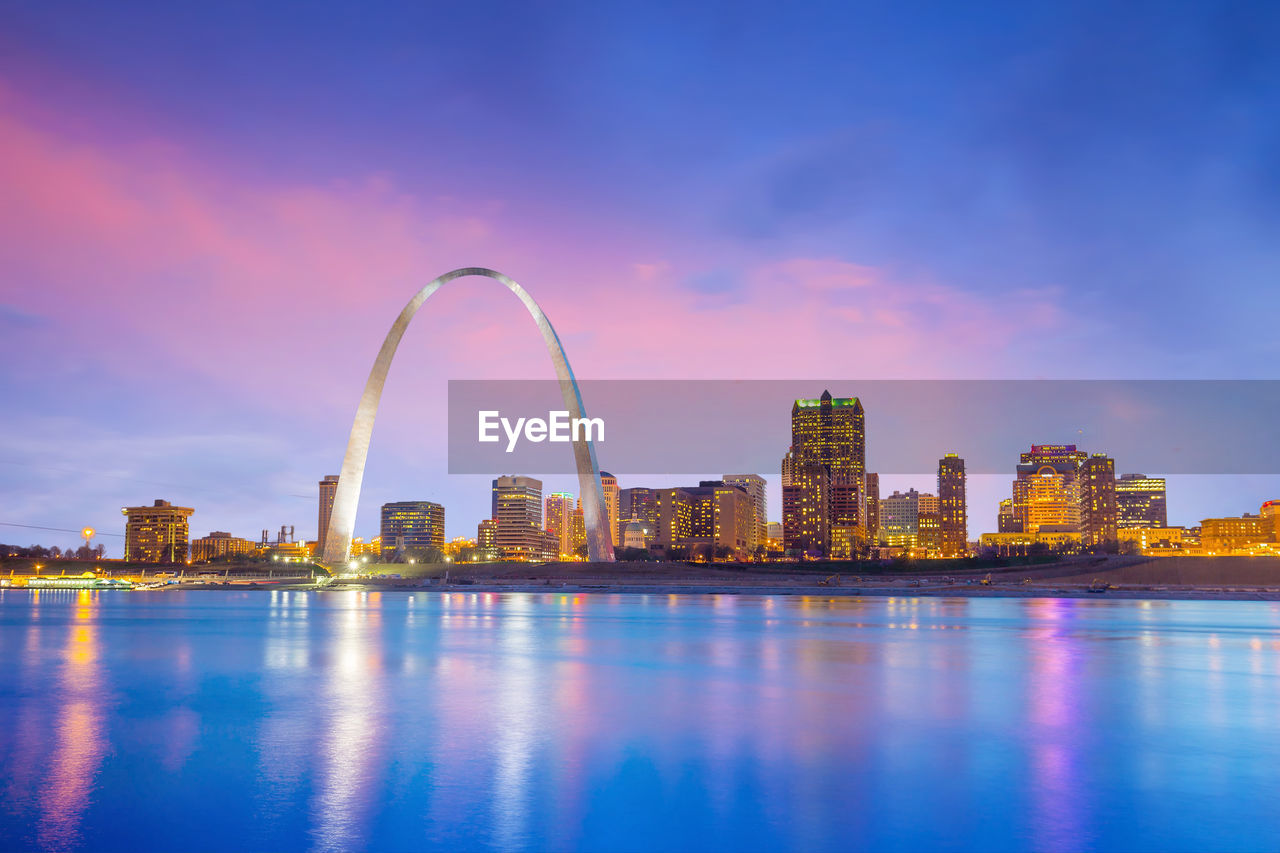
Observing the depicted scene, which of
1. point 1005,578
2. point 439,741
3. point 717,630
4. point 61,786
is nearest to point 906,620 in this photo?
point 717,630

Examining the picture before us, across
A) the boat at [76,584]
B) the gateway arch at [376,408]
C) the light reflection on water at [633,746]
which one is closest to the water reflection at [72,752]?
the light reflection on water at [633,746]

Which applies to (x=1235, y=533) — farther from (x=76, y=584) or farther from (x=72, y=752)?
(x=72, y=752)

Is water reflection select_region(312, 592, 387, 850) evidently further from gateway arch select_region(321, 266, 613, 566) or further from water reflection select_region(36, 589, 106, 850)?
gateway arch select_region(321, 266, 613, 566)

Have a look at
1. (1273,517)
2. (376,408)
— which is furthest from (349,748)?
(1273,517)

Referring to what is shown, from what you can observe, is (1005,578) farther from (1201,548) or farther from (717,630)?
(1201,548)

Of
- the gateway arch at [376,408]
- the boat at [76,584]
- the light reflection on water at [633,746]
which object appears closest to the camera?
the light reflection on water at [633,746]

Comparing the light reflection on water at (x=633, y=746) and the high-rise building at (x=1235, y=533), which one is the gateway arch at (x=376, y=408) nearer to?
the light reflection on water at (x=633, y=746)

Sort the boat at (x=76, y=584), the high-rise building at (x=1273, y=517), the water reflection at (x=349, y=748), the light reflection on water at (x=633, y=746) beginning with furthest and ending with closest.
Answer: the high-rise building at (x=1273, y=517)
the boat at (x=76, y=584)
the light reflection on water at (x=633, y=746)
the water reflection at (x=349, y=748)
